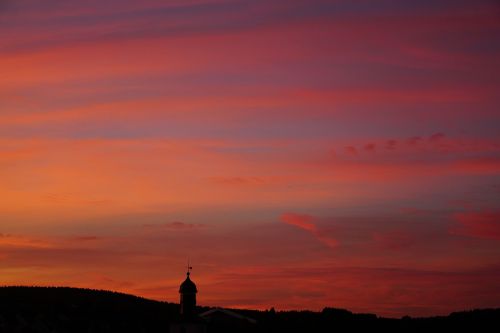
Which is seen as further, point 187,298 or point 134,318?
point 134,318

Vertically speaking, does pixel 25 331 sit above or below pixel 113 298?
below

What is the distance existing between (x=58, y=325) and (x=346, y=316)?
32994mm

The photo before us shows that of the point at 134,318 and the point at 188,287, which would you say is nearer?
the point at 188,287

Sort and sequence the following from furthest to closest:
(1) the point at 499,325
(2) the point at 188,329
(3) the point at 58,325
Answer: (1) the point at 499,325 < (3) the point at 58,325 < (2) the point at 188,329

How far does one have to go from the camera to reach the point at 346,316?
104 m

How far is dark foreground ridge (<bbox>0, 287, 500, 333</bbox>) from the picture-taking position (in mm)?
90875

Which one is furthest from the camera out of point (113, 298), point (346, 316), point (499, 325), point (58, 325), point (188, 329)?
point (113, 298)

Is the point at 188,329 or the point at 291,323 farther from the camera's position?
the point at 291,323

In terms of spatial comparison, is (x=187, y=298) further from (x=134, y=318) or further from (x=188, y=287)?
(x=134, y=318)

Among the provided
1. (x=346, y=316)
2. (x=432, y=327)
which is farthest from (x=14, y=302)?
(x=432, y=327)

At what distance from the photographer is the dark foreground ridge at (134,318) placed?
9088cm

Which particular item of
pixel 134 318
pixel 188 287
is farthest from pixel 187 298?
pixel 134 318

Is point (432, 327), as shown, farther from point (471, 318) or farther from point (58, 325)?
point (58, 325)

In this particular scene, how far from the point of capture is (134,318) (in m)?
100
